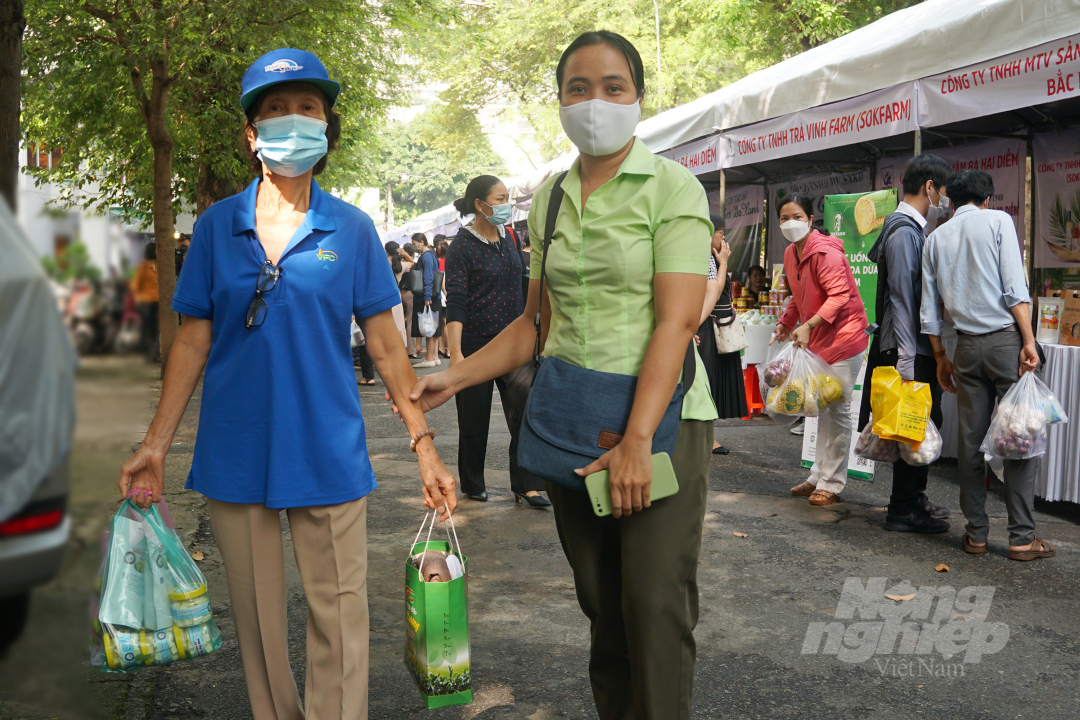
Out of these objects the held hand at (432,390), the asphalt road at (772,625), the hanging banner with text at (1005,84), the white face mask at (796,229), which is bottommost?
the asphalt road at (772,625)

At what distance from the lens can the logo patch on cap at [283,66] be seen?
237 cm

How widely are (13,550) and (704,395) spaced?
2013 mm

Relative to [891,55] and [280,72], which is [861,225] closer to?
[891,55]

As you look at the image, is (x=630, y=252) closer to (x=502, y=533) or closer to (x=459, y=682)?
(x=459, y=682)

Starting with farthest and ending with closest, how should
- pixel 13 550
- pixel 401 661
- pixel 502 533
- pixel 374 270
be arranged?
pixel 502 533 → pixel 401 661 → pixel 374 270 → pixel 13 550

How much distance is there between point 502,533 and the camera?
17.6 feet

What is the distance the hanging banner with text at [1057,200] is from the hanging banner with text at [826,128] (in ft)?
4.94

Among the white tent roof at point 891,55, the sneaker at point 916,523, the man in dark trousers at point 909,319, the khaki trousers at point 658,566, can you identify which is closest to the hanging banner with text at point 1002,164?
the white tent roof at point 891,55

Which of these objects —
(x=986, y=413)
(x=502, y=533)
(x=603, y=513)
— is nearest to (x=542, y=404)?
(x=603, y=513)

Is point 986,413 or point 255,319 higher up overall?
point 255,319

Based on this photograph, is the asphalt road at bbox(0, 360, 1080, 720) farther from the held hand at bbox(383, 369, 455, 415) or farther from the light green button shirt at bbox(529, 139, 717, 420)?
the light green button shirt at bbox(529, 139, 717, 420)

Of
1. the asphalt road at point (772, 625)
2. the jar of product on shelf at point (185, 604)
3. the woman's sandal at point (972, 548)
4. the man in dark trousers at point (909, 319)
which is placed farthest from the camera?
the man in dark trousers at point (909, 319)

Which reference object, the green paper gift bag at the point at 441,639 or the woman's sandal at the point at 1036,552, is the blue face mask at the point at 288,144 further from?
the woman's sandal at the point at 1036,552

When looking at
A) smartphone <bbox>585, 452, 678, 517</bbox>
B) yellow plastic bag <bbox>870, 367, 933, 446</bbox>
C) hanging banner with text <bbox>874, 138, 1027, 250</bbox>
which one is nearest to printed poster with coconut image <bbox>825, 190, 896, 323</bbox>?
hanging banner with text <bbox>874, 138, 1027, 250</bbox>
